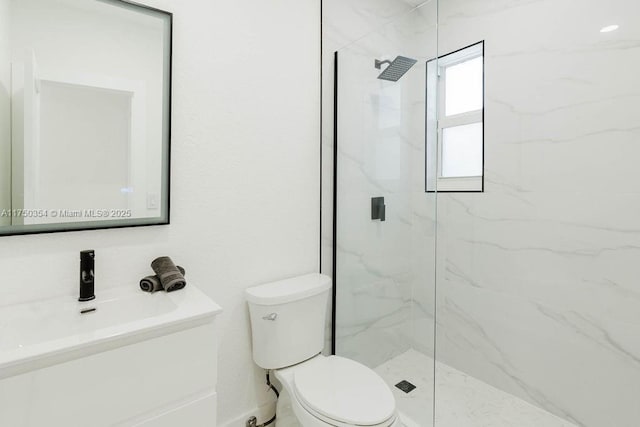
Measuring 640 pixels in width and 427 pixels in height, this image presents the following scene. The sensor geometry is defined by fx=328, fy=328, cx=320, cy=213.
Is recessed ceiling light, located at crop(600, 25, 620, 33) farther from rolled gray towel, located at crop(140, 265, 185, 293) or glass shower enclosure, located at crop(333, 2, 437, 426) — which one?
rolled gray towel, located at crop(140, 265, 185, 293)

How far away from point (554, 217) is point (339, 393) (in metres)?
1.43

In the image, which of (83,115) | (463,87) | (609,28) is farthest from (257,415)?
(609,28)

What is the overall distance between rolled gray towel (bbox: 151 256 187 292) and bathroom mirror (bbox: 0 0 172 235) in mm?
181

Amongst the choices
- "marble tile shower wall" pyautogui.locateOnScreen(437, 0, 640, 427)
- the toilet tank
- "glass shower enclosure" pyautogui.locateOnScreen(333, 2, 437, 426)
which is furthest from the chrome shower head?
the toilet tank

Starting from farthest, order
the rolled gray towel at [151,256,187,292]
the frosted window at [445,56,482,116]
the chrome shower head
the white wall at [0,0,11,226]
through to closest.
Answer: the frosted window at [445,56,482,116] → the chrome shower head → the rolled gray towel at [151,256,187,292] → the white wall at [0,0,11,226]

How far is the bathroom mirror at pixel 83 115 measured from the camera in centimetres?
105

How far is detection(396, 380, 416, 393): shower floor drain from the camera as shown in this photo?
184cm

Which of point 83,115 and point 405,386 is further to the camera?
point 405,386

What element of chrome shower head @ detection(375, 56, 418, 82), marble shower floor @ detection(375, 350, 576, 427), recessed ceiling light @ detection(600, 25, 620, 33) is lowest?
marble shower floor @ detection(375, 350, 576, 427)

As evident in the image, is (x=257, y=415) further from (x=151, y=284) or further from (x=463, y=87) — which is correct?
(x=463, y=87)

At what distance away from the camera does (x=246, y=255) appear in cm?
157

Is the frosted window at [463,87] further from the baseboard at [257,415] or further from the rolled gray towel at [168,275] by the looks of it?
the baseboard at [257,415]

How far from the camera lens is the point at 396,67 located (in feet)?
5.43

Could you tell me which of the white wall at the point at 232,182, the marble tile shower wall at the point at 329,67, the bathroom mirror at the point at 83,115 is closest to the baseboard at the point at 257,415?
the white wall at the point at 232,182
